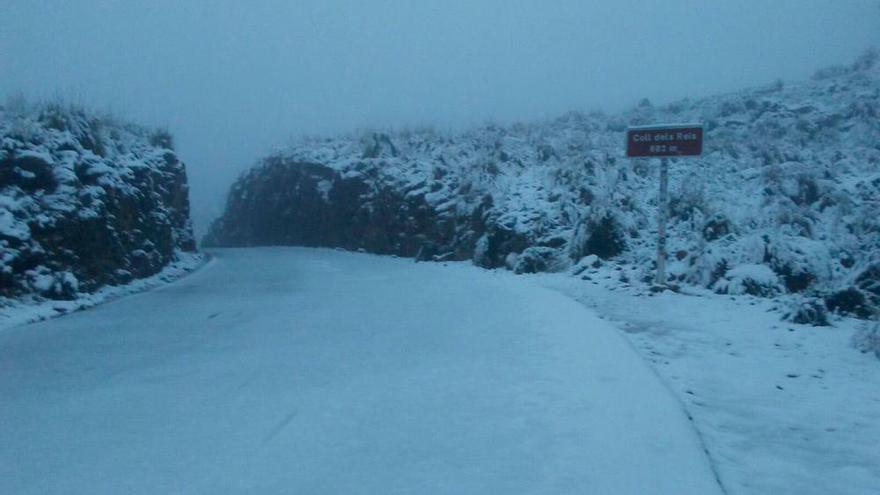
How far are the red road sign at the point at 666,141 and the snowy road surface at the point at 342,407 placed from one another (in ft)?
14.1

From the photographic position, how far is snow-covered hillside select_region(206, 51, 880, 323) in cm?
1263

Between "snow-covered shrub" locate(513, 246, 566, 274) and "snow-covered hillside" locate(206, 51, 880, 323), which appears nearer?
"snow-covered hillside" locate(206, 51, 880, 323)

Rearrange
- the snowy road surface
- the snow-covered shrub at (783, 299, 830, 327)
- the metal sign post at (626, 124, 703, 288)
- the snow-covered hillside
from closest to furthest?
the snowy road surface → the snow-covered shrub at (783, 299, 830, 327) → the metal sign post at (626, 124, 703, 288) → the snow-covered hillside

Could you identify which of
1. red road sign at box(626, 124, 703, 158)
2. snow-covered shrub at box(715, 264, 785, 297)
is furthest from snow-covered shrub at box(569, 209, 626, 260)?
snow-covered shrub at box(715, 264, 785, 297)

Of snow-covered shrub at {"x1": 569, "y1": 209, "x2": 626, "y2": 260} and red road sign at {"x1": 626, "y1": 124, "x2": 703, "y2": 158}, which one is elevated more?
red road sign at {"x1": 626, "y1": 124, "x2": 703, "y2": 158}

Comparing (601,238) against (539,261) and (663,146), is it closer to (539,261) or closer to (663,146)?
(539,261)

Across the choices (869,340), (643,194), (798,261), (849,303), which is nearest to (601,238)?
(643,194)

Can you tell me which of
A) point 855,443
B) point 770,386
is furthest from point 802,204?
point 855,443

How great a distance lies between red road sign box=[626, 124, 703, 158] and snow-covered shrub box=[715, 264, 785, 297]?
233 cm

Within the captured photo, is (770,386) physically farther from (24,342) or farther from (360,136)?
(360,136)

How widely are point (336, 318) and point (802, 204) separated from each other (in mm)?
11750

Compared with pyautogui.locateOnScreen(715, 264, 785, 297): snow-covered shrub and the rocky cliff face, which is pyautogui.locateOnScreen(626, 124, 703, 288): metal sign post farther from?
the rocky cliff face

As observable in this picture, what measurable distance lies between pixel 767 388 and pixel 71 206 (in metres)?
12.0

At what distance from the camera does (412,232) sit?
882 inches
